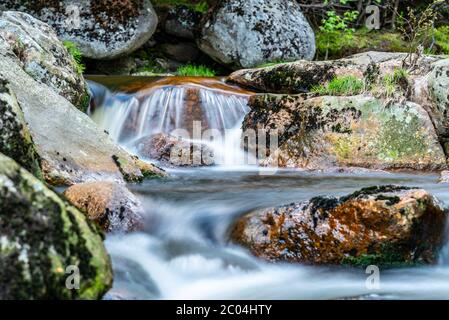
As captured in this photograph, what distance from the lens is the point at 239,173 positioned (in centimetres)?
762

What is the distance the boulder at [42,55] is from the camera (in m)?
7.71

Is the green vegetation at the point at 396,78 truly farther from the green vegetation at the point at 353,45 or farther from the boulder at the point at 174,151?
the green vegetation at the point at 353,45

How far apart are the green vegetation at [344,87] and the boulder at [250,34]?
11.9ft

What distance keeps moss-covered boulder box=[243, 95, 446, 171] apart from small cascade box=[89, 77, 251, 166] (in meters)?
0.83

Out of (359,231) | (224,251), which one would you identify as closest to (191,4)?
(224,251)

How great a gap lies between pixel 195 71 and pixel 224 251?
8.54 m

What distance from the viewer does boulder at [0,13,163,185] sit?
228 inches

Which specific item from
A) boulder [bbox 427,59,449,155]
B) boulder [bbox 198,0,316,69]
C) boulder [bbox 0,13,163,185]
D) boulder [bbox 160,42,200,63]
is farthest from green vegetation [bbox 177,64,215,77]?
boulder [bbox 0,13,163,185]

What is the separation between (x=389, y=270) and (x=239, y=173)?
141 inches

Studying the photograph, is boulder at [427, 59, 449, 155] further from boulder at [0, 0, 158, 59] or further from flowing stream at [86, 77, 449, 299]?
boulder at [0, 0, 158, 59]

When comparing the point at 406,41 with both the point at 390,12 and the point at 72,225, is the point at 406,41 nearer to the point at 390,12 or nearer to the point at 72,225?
the point at 390,12

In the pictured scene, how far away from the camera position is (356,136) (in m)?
8.23

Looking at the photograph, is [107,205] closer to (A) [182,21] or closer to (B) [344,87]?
(B) [344,87]

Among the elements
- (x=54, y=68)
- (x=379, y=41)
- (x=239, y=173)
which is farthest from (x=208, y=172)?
(x=379, y=41)
